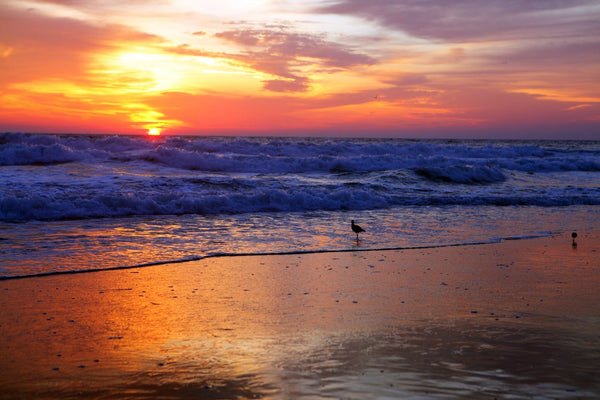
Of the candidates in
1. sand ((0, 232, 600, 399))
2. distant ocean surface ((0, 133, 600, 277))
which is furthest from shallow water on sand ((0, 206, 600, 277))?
sand ((0, 232, 600, 399))

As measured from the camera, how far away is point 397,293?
7.51 meters

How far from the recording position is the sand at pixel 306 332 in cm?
446

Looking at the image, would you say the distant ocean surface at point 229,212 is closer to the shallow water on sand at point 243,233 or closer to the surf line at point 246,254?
the shallow water on sand at point 243,233

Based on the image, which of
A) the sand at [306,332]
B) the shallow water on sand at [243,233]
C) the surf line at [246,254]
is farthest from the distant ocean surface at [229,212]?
the sand at [306,332]

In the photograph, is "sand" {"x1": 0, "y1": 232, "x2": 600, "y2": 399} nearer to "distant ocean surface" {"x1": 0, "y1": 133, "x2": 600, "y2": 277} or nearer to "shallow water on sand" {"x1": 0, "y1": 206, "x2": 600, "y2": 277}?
"shallow water on sand" {"x1": 0, "y1": 206, "x2": 600, "y2": 277}

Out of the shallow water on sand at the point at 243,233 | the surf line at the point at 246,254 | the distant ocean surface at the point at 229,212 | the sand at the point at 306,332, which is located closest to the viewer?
the sand at the point at 306,332

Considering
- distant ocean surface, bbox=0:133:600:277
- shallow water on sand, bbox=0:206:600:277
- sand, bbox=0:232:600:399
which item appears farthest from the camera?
distant ocean surface, bbox=0:133:600:277

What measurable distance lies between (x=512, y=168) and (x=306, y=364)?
121 ft

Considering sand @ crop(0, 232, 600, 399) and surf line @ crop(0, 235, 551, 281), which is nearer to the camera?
sand @ crop(0, 232, 600, 399)

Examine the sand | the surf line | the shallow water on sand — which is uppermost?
the shallow water on sand

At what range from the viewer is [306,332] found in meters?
5.79

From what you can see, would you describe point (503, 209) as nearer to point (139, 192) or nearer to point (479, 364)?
point (139, 192)

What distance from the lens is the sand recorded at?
4.46 metres

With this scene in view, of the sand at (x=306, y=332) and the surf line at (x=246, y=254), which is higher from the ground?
the surf line at (x=246, y=254)
